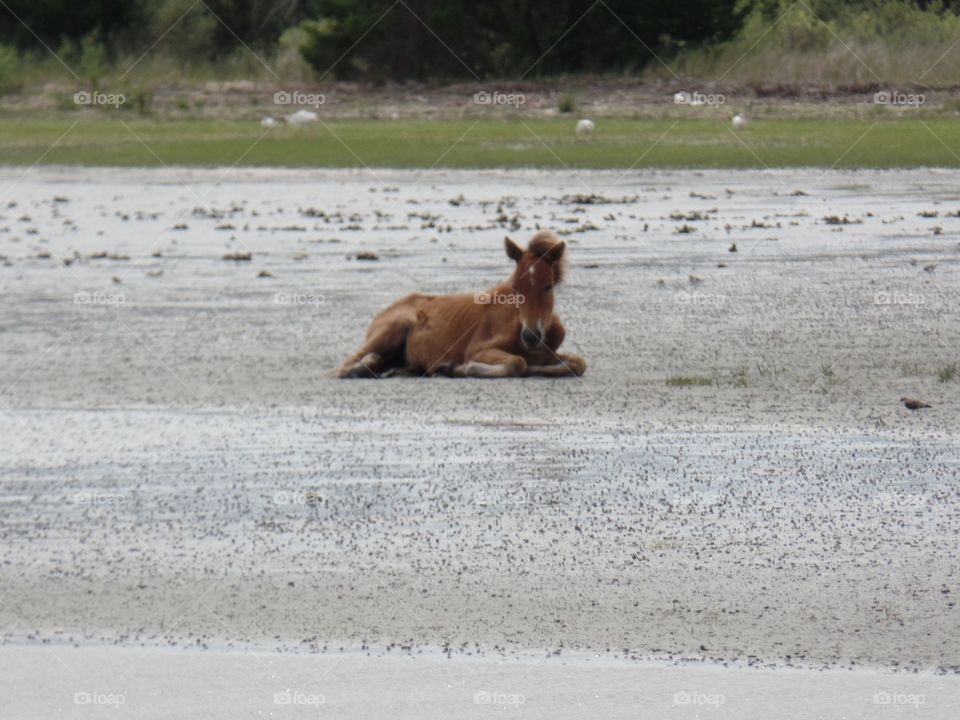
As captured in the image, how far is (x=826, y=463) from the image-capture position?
9219 mm

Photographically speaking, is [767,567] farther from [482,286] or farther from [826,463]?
[482,286]

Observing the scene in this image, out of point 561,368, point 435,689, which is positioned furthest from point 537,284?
point 435,689

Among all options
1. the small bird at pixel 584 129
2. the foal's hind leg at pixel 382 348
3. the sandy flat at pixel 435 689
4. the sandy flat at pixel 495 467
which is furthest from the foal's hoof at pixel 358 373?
the small bird at pixel 584 129

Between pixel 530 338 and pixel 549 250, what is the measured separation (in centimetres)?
60

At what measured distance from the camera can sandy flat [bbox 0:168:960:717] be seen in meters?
6.73

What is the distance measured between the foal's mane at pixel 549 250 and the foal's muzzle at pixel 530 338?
403 millimetres

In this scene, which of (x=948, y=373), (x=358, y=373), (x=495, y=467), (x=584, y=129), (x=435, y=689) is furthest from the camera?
(x=584, y=129)

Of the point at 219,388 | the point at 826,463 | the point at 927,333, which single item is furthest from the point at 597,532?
the point at 927,333

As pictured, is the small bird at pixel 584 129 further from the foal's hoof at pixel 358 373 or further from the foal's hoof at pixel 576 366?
the foal's hoof at pixel 576 366

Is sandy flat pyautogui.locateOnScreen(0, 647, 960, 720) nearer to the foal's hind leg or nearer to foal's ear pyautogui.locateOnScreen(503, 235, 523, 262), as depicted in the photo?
the foal's hind leg

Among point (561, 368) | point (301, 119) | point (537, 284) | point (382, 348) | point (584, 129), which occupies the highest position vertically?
point (301, 119)

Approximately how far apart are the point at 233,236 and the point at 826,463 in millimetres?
14141

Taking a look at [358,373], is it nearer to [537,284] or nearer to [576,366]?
[537,284]

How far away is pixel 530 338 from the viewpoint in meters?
12.3
